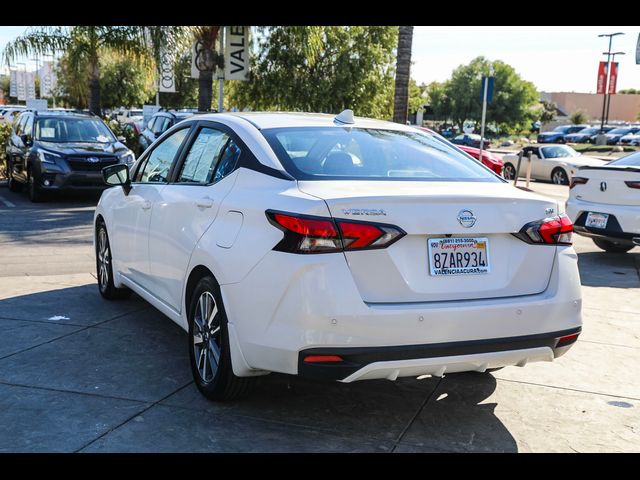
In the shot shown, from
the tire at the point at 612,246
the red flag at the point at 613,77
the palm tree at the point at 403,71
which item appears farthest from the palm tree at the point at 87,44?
Answer: the red flag at the point at 613,77

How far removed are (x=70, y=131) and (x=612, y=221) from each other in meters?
10.4

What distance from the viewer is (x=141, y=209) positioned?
18.9 ft

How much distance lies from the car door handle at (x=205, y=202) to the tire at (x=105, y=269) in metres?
2.21

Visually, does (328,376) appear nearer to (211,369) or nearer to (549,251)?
(211,369)

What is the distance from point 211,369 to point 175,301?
0.71 m

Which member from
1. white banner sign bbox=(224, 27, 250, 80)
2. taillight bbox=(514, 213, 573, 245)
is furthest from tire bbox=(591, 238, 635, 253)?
white banner sign bbox=(224, 27, 250, 80)

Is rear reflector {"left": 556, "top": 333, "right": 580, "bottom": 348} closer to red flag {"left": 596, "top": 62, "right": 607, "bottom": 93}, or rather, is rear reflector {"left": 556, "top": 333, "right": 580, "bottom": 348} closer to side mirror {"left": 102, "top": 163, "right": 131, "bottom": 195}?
side mirror {"left": 102, "top": 163, "right": 131, "bottom": 195}

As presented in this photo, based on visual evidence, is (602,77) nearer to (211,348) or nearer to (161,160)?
(161,160)

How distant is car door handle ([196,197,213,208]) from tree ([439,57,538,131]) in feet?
232

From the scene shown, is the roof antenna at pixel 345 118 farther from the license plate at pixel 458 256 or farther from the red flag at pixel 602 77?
the red flag at pixel 602 77
